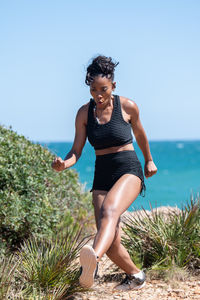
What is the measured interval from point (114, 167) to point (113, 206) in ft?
1.54

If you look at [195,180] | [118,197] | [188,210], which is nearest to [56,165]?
[118,197]

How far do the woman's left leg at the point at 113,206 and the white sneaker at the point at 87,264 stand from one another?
0.08 metres

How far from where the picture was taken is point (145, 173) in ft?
16.3

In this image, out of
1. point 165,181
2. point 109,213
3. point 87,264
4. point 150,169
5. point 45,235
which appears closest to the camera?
point 87,264

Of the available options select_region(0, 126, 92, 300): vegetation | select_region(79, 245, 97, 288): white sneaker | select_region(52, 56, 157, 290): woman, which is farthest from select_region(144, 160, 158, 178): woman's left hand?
select_region(79, 245, 97, 288): white sneaker

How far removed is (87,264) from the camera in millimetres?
3920

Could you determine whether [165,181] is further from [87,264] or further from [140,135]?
[87,264]

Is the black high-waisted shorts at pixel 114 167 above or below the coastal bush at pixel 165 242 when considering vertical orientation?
above

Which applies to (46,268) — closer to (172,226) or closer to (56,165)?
(56,165)

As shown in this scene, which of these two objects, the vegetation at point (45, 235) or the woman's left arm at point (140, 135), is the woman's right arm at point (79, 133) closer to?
the woman's left arm at point (140, 135)

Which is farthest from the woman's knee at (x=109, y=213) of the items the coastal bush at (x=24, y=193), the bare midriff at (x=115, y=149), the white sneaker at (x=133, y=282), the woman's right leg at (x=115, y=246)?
the coastal bush at (x=24, y=193)

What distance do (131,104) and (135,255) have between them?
163 cm

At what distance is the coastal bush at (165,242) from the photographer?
5164 millimetres

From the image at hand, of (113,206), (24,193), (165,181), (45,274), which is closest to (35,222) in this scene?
(24,193)
